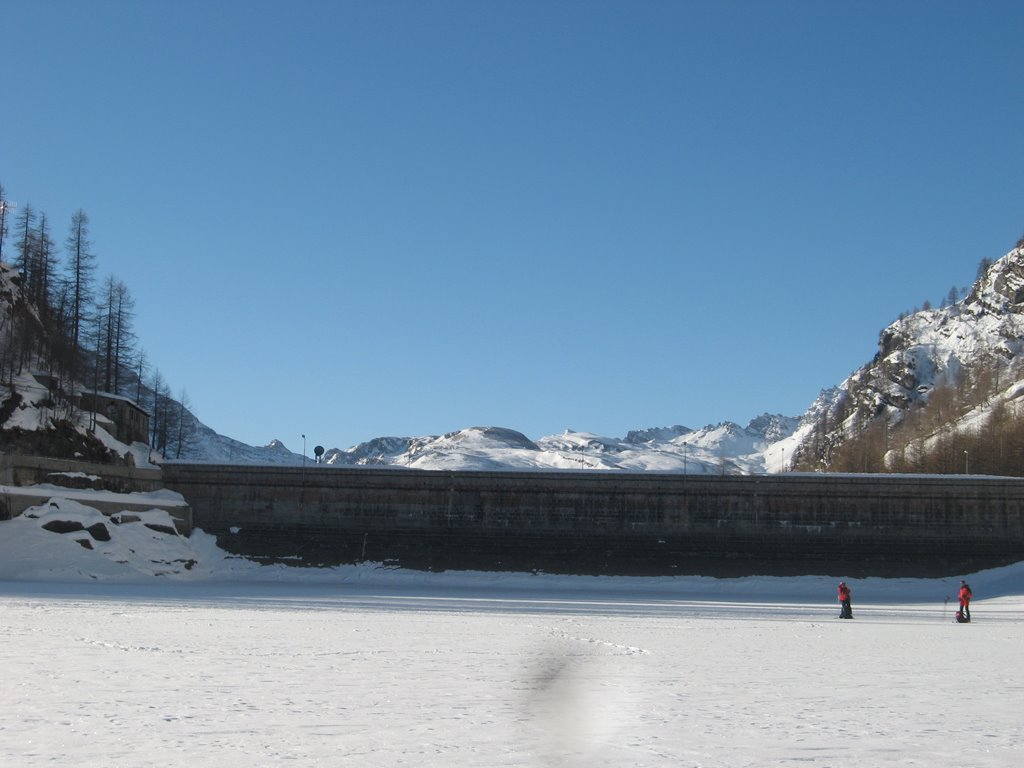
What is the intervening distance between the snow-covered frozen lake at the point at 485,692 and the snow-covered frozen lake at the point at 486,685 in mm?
61

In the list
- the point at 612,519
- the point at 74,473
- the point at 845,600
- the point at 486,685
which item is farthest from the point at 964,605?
the point at 74,473

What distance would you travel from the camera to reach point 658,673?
19156 mm

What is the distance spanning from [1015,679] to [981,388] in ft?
503

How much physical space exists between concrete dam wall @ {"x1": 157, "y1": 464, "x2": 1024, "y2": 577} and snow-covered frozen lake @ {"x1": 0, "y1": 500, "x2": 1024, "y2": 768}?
2198 cm

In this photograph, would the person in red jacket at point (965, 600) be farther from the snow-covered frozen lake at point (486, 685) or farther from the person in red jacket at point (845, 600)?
the person in red jacket at point (845, 600)

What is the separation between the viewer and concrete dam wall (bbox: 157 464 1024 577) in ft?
202

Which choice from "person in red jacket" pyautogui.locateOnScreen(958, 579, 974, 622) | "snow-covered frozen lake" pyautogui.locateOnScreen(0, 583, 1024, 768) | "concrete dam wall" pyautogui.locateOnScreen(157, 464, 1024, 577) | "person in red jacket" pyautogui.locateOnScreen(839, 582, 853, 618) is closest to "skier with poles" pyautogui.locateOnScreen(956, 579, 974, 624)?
"person in red jacket" pyautogui.locateOnScreen(958, 579, 974, 622)

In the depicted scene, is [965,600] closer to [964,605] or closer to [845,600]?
[964,605]

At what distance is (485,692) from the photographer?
1636cm

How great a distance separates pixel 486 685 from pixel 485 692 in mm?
774

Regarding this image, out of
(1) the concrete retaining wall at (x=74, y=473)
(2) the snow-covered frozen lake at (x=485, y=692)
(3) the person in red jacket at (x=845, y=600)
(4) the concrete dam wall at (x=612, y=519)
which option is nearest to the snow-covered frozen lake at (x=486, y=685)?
(2) the snow-covered frozen lake at (x=485, y=692)

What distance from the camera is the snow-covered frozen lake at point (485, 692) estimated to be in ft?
38.9

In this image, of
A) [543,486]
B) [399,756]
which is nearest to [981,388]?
[543,486]

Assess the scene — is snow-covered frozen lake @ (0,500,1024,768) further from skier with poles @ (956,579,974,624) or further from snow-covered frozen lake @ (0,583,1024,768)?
skier with poles @ (956,579,974,624)
